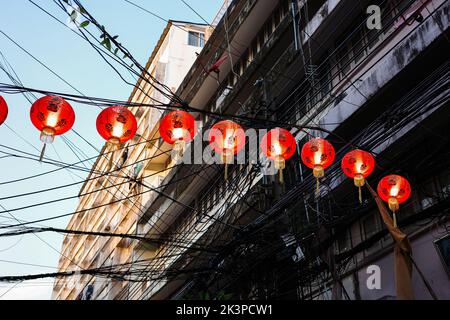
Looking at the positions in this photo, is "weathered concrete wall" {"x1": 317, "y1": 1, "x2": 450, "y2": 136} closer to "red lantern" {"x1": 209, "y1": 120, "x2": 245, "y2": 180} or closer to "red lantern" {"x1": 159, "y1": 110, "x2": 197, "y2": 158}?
"red lantern" {"x1": 209, "y1": 120, "x2": 245, "y2": 180}

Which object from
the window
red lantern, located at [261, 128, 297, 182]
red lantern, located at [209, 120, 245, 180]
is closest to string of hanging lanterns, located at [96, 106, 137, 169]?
red lantern, located at [209, 120, 245, 180]

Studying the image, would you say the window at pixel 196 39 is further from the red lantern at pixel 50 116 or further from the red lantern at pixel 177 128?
the red lantern at pixel 50 116

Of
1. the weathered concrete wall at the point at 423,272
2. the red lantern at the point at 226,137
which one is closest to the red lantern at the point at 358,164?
the weathered concrete wall at the point at 423,272

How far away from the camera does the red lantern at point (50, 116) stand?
246 inches

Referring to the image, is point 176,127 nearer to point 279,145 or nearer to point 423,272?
point 279,145

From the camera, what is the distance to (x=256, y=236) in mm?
8758

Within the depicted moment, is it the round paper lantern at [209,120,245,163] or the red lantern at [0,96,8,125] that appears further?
the round paper lantern at [209,120,245,163]

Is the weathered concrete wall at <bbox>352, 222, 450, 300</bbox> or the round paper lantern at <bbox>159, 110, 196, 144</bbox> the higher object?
the round paper lantern at <bbox>159, 110, 196, 144</bbox>

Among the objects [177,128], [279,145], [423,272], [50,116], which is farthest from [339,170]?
[50,116]

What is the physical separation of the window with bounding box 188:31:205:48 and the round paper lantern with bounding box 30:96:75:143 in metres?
21.3

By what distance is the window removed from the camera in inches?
1058

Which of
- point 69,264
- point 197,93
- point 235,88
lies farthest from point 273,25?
point 69,264

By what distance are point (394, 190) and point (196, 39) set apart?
71.1 ft
